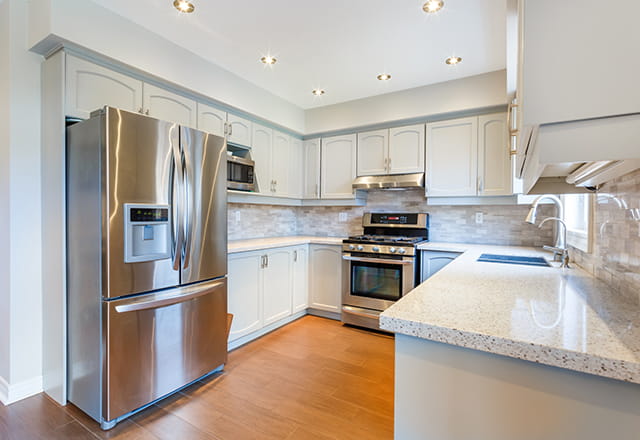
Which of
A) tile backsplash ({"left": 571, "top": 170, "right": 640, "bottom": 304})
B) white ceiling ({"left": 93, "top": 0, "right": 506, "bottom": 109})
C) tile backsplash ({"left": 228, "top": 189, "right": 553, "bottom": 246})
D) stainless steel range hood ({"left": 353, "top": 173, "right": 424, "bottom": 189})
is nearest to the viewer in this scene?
tile backsplash ({"left": 571, "top": 170, "right": 640, "bottom": 304})

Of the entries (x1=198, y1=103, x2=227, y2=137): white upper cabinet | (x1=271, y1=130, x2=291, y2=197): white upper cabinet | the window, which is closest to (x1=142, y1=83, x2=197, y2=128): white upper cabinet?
(x1=198, y1=103, x2=227, y2=137): white upper cabinet

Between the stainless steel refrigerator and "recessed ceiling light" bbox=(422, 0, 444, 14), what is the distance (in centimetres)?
164

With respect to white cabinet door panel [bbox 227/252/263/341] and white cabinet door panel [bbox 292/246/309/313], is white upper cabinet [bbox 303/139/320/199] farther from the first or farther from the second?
white cabinet door panel [bbox 227/252/263/341]

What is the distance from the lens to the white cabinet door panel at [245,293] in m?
2.60

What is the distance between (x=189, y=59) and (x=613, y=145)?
2.72 m

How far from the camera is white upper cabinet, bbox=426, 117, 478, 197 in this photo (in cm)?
300

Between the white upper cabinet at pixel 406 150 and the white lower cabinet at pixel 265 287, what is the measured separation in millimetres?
1385

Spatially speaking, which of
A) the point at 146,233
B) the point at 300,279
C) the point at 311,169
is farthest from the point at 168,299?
the point at 311,169

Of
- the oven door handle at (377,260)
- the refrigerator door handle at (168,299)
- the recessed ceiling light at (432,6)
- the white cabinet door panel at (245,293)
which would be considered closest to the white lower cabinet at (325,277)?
the oven door handle at (377,260)

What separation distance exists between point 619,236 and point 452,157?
2.06m

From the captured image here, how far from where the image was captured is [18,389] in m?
1.91

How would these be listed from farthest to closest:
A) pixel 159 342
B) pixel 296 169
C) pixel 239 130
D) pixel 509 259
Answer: pixel 296 169 → pixel 239 130 → pixel 509 259 → pixel 159 342

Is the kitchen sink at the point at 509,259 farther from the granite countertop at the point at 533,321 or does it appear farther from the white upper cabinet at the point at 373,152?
the white upper cabinet at the point at 373,152

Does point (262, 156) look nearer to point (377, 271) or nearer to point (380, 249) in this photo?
point (380, 249)
